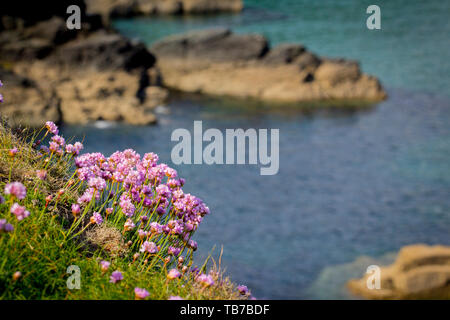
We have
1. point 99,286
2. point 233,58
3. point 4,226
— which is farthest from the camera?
point 233,58

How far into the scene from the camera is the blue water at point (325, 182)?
20.4m

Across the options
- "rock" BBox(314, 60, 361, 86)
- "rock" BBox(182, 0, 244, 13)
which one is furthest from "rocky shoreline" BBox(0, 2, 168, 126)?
"rock" BBox(182, 0, 244, 13)

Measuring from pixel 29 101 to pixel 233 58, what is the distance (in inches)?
800

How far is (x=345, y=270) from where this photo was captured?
19.6 m

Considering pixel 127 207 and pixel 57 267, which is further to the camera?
pixel 127 207

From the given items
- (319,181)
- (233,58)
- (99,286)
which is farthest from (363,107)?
(99,286)

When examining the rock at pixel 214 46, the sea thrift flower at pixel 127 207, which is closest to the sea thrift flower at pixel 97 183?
the sea thrift flower at pixel 127 207

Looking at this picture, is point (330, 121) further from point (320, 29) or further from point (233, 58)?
point (320, 29)

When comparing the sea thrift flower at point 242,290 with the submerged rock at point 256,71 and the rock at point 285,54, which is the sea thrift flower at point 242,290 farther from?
the rock at point 285,54

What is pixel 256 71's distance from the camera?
46.3 m
